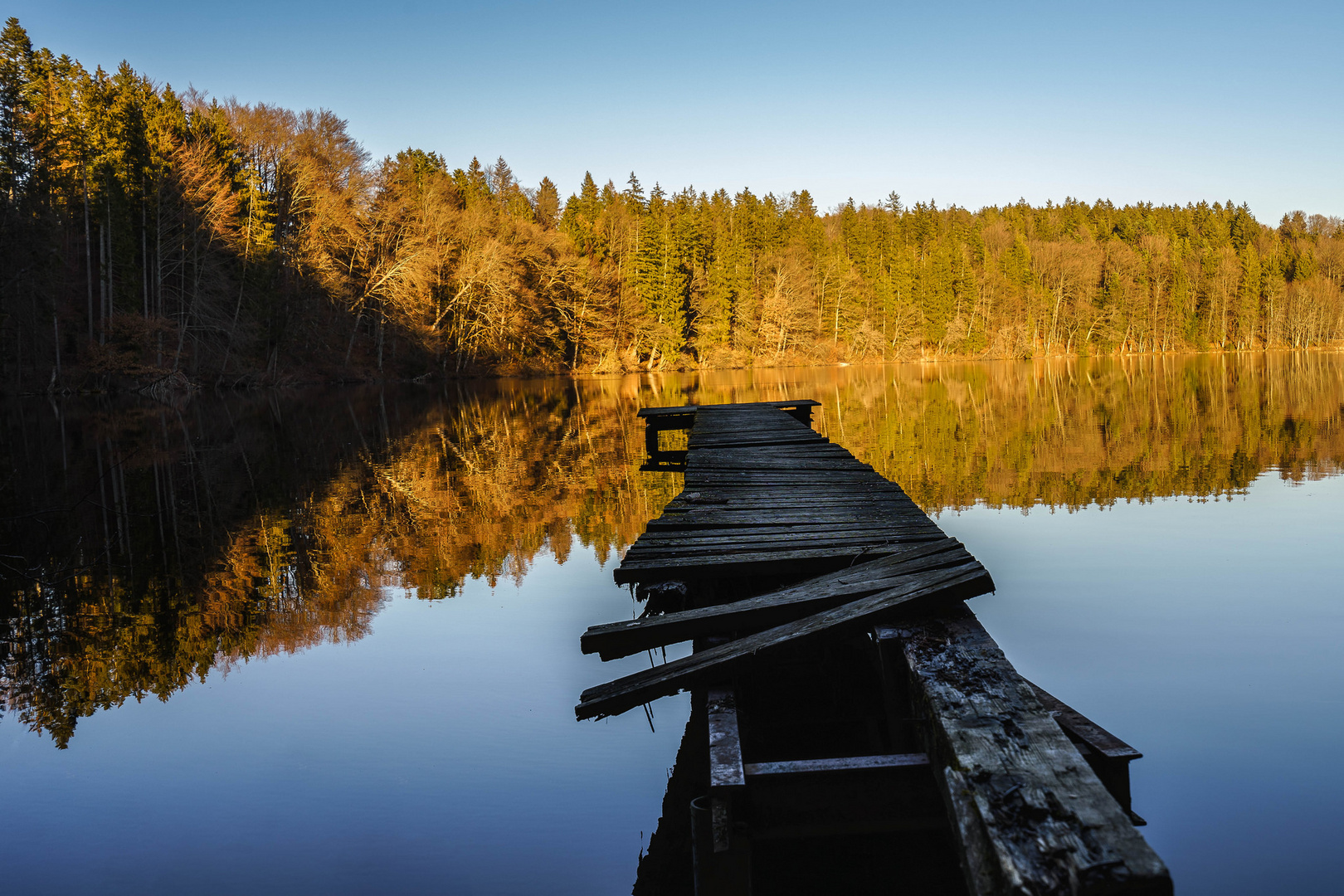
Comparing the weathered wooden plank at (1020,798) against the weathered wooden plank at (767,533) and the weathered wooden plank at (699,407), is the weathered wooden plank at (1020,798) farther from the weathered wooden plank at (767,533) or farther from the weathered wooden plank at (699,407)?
the weathered wooden plank at (699,407)

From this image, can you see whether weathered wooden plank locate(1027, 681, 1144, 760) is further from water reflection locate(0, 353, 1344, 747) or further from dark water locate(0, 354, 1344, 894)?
water reflection locate(0, 353, 1344, 747)

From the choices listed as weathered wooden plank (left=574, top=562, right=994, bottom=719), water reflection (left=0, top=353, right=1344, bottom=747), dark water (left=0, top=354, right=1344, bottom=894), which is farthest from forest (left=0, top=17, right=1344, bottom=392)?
weathered wooden plank (left=574, top=562, right=994, bottom=719)

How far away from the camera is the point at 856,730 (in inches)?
167

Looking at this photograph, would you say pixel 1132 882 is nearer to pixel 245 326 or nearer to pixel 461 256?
pixel 245 326

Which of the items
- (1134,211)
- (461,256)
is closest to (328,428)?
(461,256)

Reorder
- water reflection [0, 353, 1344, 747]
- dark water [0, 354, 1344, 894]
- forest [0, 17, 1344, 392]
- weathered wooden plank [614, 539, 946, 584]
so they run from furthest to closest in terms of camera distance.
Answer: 1. forest [0, 17, 1344, 392]
2. water reflection [0, 353, 1344, 747]
3. weathered wooden plank [614, 539, 946, 584]
4. dark water [0, 354, 1344, 894]

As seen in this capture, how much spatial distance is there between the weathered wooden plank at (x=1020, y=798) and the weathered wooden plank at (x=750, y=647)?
0.53 metres

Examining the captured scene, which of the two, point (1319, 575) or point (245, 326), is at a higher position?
point (245, 326)

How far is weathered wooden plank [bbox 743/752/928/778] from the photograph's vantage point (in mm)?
2592

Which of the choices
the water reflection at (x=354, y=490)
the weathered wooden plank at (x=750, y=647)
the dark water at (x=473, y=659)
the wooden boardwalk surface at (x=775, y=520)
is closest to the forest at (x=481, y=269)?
the water reflection at (x=354, y=490)

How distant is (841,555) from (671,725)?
1335 millimetres

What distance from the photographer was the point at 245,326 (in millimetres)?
→ 39625

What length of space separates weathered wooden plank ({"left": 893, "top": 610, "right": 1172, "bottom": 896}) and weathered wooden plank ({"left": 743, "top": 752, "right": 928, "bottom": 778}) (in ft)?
0.23

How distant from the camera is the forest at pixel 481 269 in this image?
3547 cm
